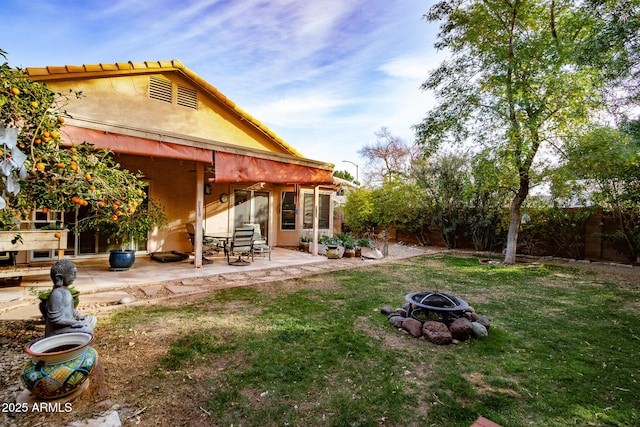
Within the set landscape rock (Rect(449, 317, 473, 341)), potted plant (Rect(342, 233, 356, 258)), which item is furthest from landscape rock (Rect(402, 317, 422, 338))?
potted plant (Rect(342, 233, 356, 258))

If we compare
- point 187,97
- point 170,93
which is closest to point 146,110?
point 170,93

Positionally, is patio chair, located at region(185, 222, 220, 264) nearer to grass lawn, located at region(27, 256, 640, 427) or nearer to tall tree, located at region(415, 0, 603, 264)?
grass lawn, located at region(27, 256, 640, 427)

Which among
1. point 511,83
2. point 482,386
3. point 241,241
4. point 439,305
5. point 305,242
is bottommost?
point 482,386

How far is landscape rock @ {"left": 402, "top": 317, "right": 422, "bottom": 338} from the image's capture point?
3760mm

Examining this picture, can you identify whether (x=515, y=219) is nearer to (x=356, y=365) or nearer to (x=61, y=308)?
(x=356, y=365)

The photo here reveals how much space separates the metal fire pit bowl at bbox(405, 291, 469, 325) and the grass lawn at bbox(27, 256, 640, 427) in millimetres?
403

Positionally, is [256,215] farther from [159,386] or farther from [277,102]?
[159,386]

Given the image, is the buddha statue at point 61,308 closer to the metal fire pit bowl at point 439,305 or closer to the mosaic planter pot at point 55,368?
the mosaic planter pot at point 55,368

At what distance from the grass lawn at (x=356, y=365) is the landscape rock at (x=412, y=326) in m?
0.11

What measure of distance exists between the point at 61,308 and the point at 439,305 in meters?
4.06

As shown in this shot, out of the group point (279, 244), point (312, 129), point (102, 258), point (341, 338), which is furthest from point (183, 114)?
point (312, 129)

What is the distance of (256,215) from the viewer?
11.0 m

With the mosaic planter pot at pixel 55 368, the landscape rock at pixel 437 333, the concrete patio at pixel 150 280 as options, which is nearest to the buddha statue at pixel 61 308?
the mosaic planter pot at pixel 55 368

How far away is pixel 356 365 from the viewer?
9.78 ft
